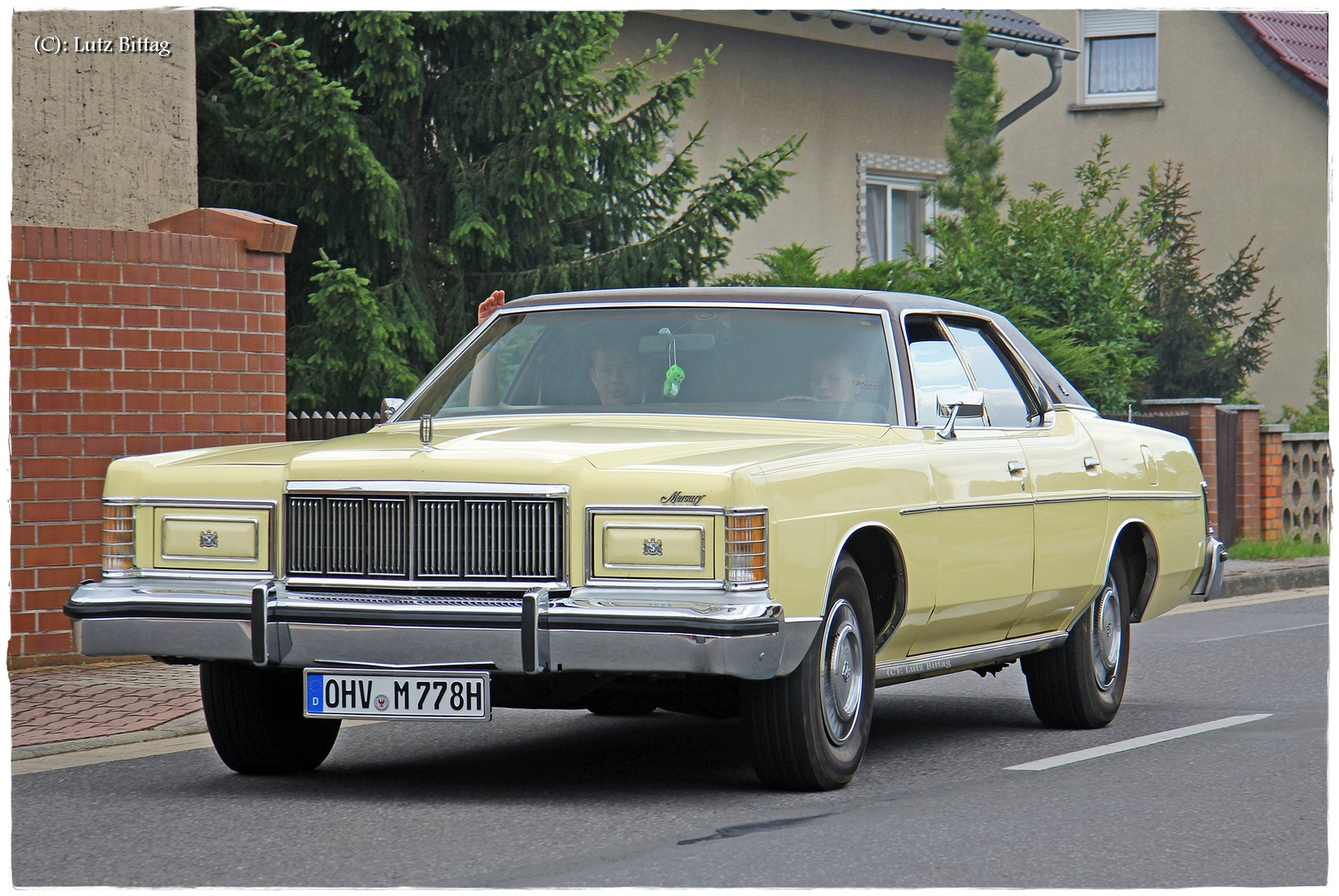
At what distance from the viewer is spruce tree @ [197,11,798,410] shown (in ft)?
49.5

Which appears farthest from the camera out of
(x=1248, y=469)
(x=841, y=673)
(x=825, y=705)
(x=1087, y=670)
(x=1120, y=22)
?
(x=1120, y=22)

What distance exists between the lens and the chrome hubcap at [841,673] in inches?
269

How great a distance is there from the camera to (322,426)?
13055 millimetres

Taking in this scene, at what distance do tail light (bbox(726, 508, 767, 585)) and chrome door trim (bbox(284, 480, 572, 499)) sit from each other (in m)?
0.54

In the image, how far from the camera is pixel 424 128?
54.7 ft

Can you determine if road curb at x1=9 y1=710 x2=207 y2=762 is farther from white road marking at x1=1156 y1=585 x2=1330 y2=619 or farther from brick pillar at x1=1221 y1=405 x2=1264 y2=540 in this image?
brick pillar at x1=1221 y1=405 x2=1264 y2=540

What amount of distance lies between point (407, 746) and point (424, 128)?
30.1ft

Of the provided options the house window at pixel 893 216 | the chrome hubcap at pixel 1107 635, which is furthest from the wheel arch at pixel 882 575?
the house window at pixel 893 216

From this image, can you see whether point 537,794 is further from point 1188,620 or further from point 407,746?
point 1188,620

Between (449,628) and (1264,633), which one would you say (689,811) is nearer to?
(449,628)

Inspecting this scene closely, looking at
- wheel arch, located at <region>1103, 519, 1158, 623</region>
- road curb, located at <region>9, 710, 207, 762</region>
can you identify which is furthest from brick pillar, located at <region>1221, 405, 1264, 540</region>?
road curb, located at <region>9, 710, 207, 762</region>

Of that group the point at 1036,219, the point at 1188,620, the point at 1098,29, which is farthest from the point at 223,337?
the point at 1098,29

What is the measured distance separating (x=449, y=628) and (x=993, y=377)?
3186 mm

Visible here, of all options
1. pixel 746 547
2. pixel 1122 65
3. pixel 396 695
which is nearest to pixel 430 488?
pixel 396 695
